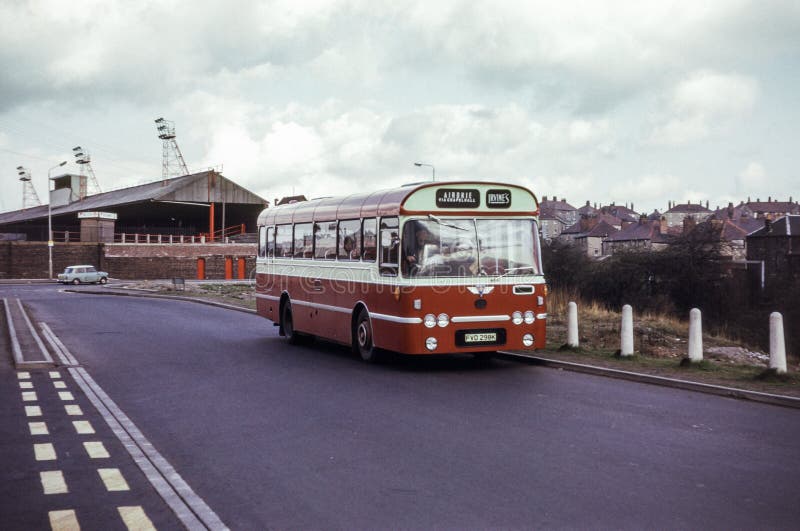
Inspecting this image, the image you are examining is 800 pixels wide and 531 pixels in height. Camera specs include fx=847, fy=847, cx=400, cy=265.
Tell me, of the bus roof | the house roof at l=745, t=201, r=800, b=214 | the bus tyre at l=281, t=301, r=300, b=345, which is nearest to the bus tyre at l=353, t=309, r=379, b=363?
the bus roof

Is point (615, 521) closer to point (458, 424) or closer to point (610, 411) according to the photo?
→ point (458, 424)

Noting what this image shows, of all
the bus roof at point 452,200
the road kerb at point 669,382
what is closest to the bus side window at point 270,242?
the bus roof at point 452,200

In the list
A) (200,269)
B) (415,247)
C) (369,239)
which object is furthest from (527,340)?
(200,269)

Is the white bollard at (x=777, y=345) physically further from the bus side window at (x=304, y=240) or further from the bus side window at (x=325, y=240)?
the bus side window at (x=304, y=240)

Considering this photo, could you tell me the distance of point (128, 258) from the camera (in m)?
72.5

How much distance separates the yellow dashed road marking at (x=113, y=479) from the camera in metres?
6.57

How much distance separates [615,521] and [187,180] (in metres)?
78.4

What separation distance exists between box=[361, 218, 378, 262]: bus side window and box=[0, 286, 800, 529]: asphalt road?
192cm

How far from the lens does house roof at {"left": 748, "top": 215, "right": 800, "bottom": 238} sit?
94.4 m

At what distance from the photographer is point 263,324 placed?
2498 cm

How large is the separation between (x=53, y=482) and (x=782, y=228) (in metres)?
100

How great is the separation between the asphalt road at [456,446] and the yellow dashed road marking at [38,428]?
99 centimetres

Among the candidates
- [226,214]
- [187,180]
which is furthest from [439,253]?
[226,214]

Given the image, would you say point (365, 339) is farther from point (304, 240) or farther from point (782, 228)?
point (782, 228)
